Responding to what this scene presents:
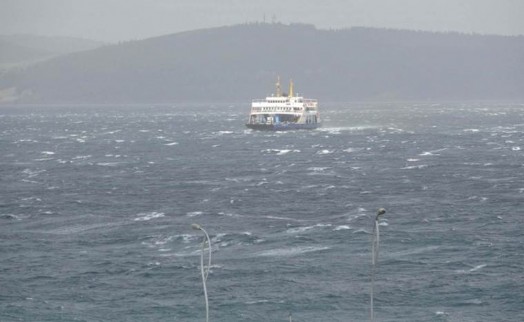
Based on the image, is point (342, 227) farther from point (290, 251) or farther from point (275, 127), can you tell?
point (275, 127)

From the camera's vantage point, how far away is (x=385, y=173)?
350 ft

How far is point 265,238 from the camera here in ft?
224

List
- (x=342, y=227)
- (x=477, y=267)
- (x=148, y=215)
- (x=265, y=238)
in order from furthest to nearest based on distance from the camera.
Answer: (x=148, y=215) → (x=342, y=227) → (x=265, y=238) → (x=477, y=267)

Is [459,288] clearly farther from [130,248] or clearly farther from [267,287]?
[130,248]

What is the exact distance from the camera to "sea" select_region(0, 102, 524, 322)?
53.0 meters

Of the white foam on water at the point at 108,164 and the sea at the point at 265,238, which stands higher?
the sea at the point at 265,238

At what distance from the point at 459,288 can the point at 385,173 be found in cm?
5205

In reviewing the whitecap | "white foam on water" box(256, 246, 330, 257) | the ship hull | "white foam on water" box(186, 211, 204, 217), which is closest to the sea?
the whitecap

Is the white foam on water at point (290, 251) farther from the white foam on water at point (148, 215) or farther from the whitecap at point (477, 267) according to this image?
the white foam on water at point (148, 215)

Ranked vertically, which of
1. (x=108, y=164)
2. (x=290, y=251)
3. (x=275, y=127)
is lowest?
(x=275, y=127)

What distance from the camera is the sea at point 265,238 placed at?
52969mm

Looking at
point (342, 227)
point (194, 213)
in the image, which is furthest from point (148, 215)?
point (342, 227)

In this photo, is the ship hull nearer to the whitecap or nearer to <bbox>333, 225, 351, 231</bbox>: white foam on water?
<bbox>333, 225, 351, 231</bbox>: white foam on water

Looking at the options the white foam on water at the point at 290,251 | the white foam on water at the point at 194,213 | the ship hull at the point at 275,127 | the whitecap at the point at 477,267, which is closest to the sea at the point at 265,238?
the whitecap at the point at 477,267
